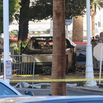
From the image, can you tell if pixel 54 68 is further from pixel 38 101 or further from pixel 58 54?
pixel 38 101

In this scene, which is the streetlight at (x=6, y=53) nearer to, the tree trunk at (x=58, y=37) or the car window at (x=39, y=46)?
the tree trunk at (x=58, y=37)

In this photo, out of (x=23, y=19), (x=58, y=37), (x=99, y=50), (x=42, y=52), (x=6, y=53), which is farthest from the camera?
(x=23, y=19)

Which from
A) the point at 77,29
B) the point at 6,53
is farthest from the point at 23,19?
the point at 77,29

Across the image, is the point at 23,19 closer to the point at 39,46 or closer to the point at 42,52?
the point at 39,46

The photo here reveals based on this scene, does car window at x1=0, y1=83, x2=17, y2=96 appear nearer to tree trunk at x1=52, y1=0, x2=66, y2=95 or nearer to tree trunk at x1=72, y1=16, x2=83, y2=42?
tree trunk at x1=52, y1=0, x2=66, y2=95

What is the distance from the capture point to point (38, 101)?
361cm

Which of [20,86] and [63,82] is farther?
[20,86]

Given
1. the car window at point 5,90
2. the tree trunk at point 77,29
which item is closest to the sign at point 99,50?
the car window at point 5,90

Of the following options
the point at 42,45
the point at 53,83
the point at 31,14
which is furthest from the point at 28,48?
the point at 53,83

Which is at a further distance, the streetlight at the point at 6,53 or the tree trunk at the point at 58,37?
the streetlight at the point at 6,53

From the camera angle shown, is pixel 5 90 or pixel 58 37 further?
pixel 58 37

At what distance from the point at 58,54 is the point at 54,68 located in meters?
0.34

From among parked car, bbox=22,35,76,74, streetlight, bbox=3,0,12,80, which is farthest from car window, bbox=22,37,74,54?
streetlight, bbox=3,0,12,80

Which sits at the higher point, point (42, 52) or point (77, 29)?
point (77, 29)
